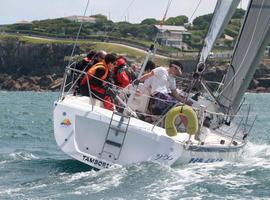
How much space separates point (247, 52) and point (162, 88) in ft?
11.9

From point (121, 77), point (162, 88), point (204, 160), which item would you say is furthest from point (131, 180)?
point (121, 77)

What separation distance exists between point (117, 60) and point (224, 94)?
3.20 m

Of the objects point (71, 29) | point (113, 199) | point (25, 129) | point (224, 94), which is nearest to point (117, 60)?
point (224, 94)

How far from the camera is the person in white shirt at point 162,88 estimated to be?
39.3 ft

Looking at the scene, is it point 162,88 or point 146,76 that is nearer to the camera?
point 162,88

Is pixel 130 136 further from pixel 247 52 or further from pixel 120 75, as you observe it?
pixel 247 52

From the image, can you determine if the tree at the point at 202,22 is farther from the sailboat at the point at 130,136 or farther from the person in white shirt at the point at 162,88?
the sailboat at the point at 130,136

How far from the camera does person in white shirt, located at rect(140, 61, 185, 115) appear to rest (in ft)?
39.3

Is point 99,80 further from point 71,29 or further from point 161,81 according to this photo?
point 71,29

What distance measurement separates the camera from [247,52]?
15.0 meters

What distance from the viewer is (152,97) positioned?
11461 millimetres

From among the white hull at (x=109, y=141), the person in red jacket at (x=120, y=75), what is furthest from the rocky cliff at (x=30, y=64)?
the white hull at (x=109, y=141)

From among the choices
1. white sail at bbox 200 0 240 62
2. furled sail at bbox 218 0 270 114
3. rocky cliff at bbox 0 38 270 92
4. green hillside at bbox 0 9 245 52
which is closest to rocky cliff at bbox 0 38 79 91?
rocky cliff at bbox 0 38 270 92

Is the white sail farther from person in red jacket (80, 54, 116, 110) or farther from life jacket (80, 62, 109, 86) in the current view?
life jacket (80, 62, 109, 86)
